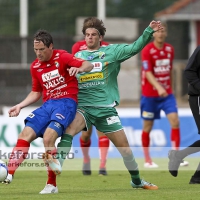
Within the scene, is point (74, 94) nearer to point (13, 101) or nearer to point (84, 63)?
point (84, 63)

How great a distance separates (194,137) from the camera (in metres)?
15.6

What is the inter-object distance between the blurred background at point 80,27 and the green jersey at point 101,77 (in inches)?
334

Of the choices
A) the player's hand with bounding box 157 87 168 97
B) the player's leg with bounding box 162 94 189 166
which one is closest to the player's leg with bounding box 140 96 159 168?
the player's leg with bounding box 162 94 189 166

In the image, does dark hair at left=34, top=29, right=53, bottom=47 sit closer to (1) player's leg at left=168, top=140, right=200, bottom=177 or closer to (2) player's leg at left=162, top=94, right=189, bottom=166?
(1) player's leg at left=168, top=140, right=200, bottom=177

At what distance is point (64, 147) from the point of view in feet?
26.6

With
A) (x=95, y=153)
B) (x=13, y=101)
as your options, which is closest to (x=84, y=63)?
(x=95, y=153)

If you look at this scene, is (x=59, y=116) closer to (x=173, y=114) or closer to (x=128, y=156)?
(x=128, y=156)

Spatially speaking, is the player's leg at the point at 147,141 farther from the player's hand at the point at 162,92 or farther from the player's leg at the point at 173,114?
the player's hand at the point at 162,92

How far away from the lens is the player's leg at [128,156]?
8.59 m

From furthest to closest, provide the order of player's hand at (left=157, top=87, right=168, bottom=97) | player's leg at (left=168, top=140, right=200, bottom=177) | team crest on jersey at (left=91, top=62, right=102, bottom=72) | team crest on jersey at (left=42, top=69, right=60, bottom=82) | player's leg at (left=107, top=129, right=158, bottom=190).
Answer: player's hand at (left=157, top=87, right=168, bottom=97)
player's leg at (left=168, top=140, right=200, bottom=177)
team crest on jersey at (left=91, top=62, right=102, bottom=72)
player's leg at (left=107, top=129, right=158, bottom=190)
team crest on jersey at (left=42, top=69, right=60, bottom=82)

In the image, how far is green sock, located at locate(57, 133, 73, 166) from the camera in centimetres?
806

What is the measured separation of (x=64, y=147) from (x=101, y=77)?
44.2 inches

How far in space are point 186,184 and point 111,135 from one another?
4.78 ft

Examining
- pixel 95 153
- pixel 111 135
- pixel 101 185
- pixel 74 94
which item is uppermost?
pixel 74 94
